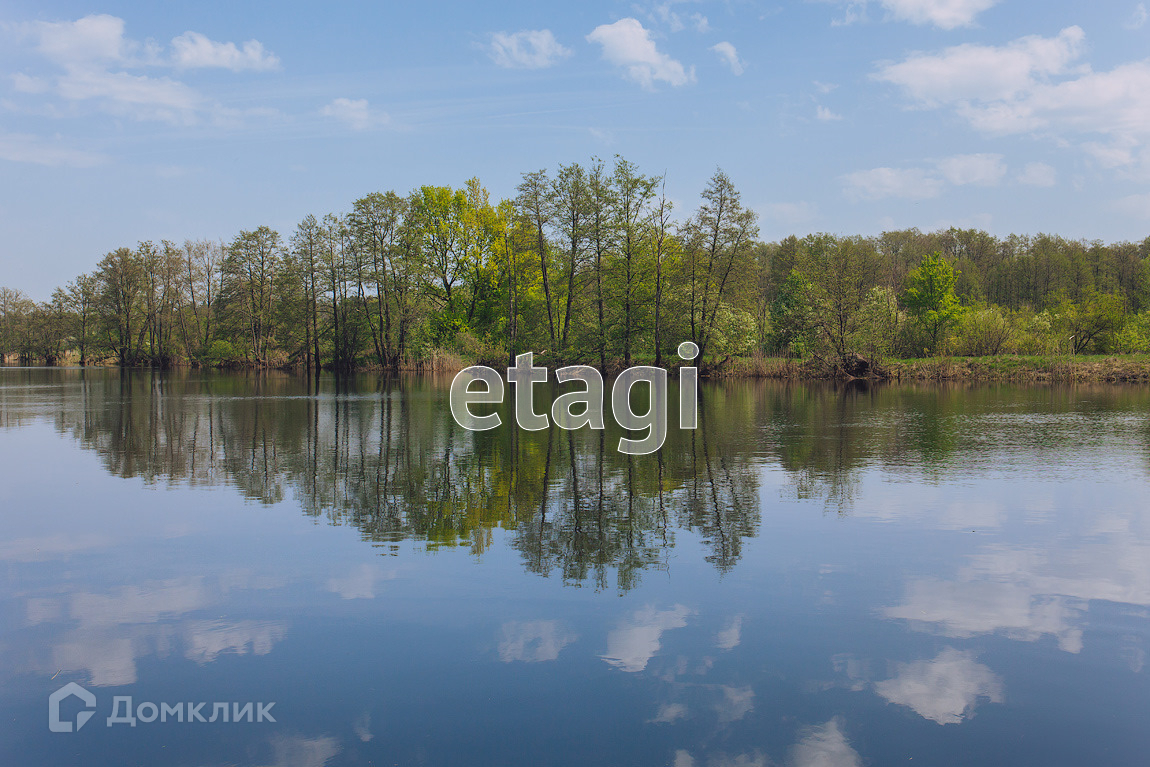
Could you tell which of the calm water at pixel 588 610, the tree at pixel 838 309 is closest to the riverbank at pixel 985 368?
the tree at pixel 838 309

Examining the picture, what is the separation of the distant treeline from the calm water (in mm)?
39346

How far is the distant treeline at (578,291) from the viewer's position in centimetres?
5528

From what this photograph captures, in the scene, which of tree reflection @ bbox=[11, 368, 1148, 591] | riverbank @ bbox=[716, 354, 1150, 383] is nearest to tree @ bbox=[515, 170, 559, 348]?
riverbank @ bbox=[716, 354, 1150, 383]

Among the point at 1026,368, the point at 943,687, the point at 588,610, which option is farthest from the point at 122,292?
the point at 943,687

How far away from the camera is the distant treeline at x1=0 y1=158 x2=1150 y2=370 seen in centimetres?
5528

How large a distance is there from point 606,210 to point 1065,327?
125 feet

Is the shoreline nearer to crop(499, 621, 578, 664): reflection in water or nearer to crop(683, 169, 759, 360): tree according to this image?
crop(683, 169, 759, 360): tree

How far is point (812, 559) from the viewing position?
31.3 feet

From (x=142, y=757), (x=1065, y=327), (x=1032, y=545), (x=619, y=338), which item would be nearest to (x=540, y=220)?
(x=619, y=338)

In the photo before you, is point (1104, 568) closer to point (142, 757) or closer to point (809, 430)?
point (142, 757)

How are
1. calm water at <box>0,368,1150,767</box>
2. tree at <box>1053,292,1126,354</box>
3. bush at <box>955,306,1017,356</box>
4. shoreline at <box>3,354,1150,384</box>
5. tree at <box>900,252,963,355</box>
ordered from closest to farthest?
calm water at <box>0,368,1150,767</box>
shoreline at <box>3,354,1150,384</box>
bush at <box>955,306,1017,356</box>
tree at <box>1053,292,1126,354</box>
tree at <box>900,252,963,355</box>

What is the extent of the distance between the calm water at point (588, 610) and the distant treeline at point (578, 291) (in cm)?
3935

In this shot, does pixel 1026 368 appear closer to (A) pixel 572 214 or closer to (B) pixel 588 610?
(A) pixel 572 214

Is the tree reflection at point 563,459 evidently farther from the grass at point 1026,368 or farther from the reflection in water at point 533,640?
the grass at point 1026,368
